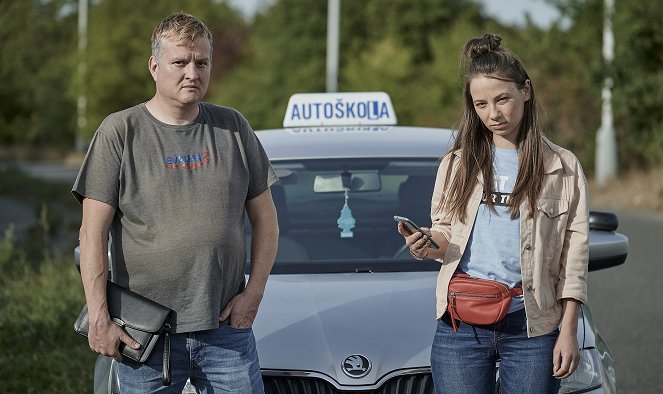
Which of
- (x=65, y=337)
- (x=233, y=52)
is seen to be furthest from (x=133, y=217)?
(x=233, y=52)

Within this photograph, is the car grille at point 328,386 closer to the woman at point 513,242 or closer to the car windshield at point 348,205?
the woman at point 513,242

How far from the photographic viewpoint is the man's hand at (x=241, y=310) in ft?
11.5

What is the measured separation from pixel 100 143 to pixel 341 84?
160 ft

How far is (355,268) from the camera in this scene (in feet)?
16.3

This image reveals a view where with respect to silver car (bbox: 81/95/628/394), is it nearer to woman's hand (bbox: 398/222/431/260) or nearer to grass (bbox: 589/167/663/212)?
woman's hand (bbox: 398/222/431/260)

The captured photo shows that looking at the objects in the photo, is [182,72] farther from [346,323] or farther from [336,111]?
[336,111]

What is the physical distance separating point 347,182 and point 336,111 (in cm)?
95

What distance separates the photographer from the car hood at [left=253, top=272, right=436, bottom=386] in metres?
4.04

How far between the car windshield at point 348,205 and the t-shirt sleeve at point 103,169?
181 centimetres

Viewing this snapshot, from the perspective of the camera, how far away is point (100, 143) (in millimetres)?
3416

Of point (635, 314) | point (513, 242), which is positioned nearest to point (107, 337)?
point (513, 242)

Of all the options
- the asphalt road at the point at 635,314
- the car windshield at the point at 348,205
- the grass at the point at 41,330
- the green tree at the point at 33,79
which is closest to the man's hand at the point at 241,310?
the car windshield at the point at 348,205

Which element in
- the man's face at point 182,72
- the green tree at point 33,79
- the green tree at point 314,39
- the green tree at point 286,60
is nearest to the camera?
the man's face at point 182,72

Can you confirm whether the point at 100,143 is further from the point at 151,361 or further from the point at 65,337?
the point at 65,337
